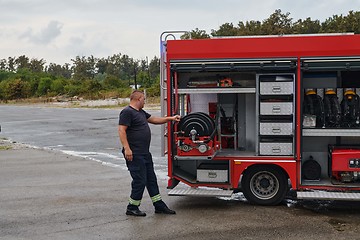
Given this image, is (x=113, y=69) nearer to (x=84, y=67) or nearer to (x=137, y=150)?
(x=84, y=67)

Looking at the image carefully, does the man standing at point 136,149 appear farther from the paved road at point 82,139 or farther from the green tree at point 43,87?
the green tree at point 43,87

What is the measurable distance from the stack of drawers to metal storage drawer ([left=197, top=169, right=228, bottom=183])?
0.67 metres

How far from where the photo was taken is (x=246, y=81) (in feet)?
27.7

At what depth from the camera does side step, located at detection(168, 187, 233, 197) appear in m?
8.18

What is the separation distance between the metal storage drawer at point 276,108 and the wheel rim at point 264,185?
950 mm

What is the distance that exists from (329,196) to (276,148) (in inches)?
39.9

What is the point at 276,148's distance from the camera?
8180mm

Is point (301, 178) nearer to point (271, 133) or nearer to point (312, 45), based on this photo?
point (271, 133)

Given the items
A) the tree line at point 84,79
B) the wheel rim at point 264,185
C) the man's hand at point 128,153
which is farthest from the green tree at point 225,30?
the man's hand at point 128,153

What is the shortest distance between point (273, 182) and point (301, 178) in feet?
1.38

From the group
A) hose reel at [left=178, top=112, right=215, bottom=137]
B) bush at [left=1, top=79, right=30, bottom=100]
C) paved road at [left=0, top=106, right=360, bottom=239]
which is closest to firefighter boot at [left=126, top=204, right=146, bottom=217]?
paved road at [left=0, top=106, right=360, bottom=239]

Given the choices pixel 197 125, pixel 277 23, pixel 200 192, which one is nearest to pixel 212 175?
pixel 200 192

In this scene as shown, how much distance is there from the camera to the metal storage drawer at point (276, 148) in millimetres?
8141

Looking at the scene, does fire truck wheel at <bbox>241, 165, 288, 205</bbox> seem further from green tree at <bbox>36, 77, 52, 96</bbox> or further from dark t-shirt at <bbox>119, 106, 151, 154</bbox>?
green tree at <bbox>36, 77, 52, 96</bbox>
